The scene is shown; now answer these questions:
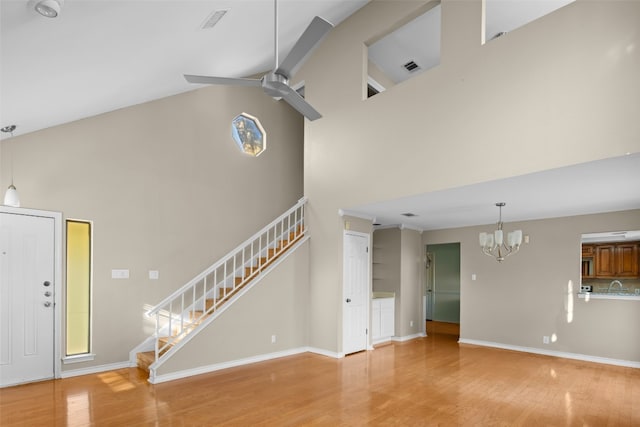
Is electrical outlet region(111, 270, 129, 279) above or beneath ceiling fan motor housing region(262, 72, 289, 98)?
beneath

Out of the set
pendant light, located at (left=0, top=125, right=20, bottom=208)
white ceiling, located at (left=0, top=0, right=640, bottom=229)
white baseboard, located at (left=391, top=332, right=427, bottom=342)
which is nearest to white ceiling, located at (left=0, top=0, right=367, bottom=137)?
white ceiling, located at (left=0, top=0, right=640, bottom=229)

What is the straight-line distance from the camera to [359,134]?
19.5 ft

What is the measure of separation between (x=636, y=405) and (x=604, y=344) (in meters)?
2.14

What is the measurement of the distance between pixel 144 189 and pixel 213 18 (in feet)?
9.41

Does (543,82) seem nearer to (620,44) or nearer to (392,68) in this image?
(620,44)

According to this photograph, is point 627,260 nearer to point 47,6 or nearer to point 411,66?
point 411,66

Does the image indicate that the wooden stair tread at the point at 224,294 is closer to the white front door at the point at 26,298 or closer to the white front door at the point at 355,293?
the white front door at the point at 355,293

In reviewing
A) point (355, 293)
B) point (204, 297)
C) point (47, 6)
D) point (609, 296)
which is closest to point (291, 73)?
point (47, 6)

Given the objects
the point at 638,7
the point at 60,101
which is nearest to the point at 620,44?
the point at 638,7

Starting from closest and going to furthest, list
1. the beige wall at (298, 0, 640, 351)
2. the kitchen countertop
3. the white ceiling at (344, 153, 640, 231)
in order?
1. the beige wall at (298, 0, 640, 351)
2. the white ceiling at (344, 153, 640, 231)
3. the kitchen countertop

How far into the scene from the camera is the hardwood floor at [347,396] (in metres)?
3.55

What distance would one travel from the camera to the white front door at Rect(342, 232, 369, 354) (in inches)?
246

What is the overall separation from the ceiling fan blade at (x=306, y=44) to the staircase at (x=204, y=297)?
2999mm

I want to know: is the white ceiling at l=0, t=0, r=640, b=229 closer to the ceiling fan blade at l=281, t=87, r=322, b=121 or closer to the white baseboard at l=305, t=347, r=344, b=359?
the ceiling fan blade at l=281, t=87, r=322, b=121
